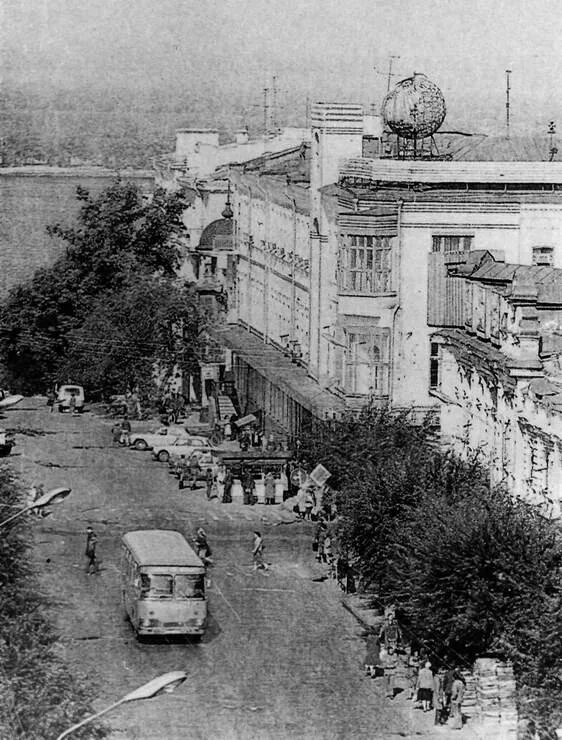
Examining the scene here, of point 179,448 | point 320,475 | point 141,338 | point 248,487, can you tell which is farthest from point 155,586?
point 141,338

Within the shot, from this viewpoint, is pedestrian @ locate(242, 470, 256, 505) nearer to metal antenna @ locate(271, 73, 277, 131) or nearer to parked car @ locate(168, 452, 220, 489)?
parked car @ locate(168, 452, 220, 489)

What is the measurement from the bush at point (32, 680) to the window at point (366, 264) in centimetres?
2734

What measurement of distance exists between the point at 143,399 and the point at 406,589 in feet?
136

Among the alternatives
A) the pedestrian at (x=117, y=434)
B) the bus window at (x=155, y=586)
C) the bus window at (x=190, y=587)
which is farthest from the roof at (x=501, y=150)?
the bus window at (x=155, y=586)

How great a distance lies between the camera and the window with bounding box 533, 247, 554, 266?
62219 mm

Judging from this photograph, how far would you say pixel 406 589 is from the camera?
36.9 metres

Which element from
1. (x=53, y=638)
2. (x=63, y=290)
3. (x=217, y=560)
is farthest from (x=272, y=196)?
(x=53, y=638)

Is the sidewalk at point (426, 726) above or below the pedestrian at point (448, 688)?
below

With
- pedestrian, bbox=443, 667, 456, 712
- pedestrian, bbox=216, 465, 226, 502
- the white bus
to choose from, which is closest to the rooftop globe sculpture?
pedestrian, bbox=216, 465, 226, 502

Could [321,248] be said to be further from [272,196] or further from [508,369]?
[508,369]

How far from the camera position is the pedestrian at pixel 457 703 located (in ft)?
114

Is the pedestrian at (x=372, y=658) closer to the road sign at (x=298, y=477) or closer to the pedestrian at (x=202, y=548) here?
the pedestrian at (x=202, y=548)

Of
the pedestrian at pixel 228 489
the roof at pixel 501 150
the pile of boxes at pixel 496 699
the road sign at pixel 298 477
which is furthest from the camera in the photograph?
the roof at pixel 501 150

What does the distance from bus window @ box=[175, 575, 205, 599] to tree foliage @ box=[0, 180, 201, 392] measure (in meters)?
37.5
